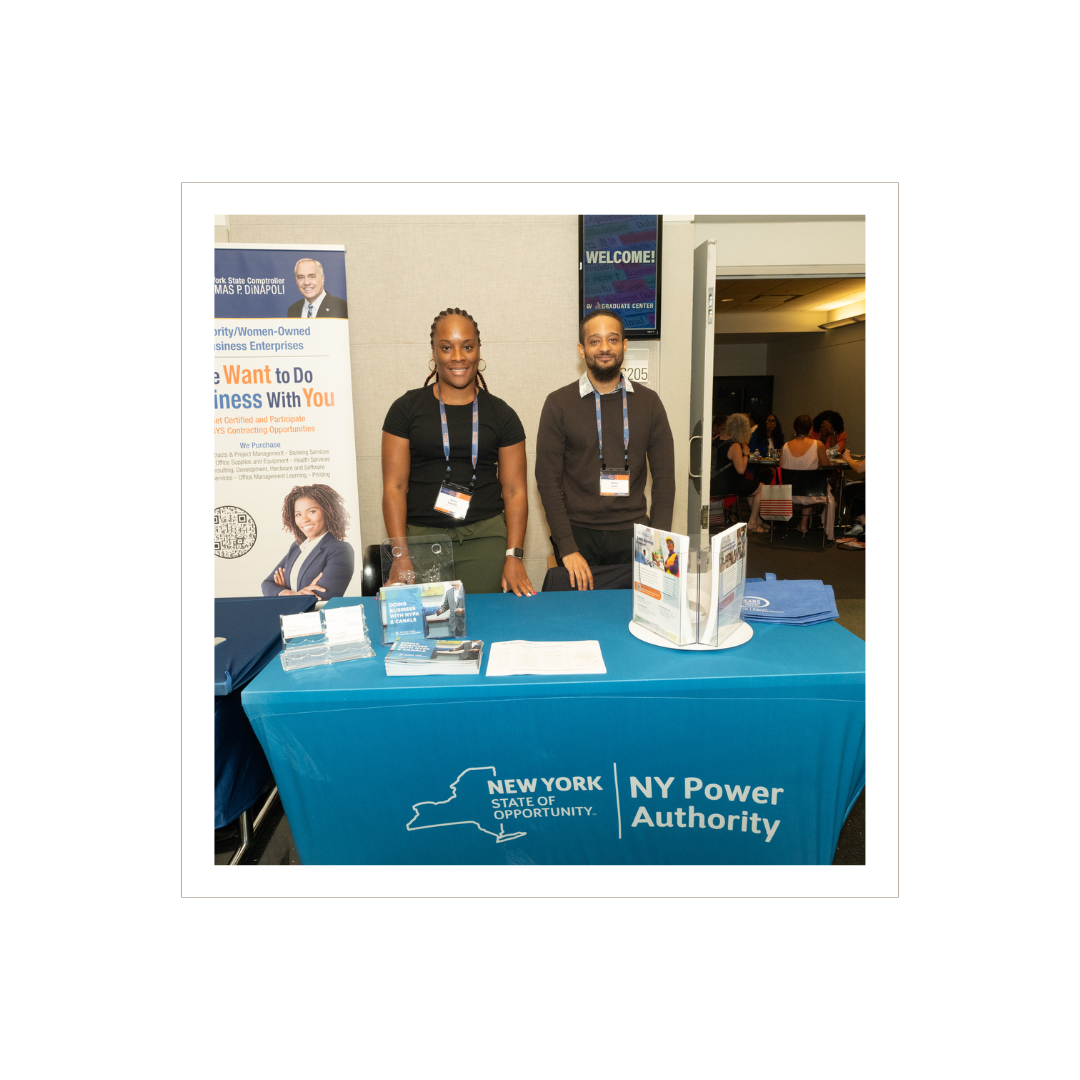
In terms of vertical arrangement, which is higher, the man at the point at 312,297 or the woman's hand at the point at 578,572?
the man at the point at 312,297

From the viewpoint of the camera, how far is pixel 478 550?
2924 millimetres

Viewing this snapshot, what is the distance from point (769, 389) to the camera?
12.5 metres

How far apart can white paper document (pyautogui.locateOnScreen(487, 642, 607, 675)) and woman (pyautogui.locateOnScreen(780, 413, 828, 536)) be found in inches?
212

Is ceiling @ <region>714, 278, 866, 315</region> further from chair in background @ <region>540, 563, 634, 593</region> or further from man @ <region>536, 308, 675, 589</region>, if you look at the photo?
chair in background @ <region>540, 563, 634, 593</region>

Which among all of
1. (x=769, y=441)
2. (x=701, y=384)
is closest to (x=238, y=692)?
(x=701, y=384)

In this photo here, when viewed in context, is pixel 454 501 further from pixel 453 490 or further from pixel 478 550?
pixel 478 550

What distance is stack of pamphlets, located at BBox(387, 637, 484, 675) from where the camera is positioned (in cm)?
164

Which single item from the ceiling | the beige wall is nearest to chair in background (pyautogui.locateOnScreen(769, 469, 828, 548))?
the ceiling

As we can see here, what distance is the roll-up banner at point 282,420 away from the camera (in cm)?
326

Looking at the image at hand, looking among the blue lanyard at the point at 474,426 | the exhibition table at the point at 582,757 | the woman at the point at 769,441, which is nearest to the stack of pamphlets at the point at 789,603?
the exhibition table at the point at 582,757

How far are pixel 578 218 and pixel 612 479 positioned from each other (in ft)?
5.07

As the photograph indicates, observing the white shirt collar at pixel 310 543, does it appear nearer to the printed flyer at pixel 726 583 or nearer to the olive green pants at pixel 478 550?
the olive green pants at pixel 478 550

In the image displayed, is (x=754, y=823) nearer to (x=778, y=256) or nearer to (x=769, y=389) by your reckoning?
(x=778, y=256)

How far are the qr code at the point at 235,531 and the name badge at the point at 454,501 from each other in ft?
3.89
